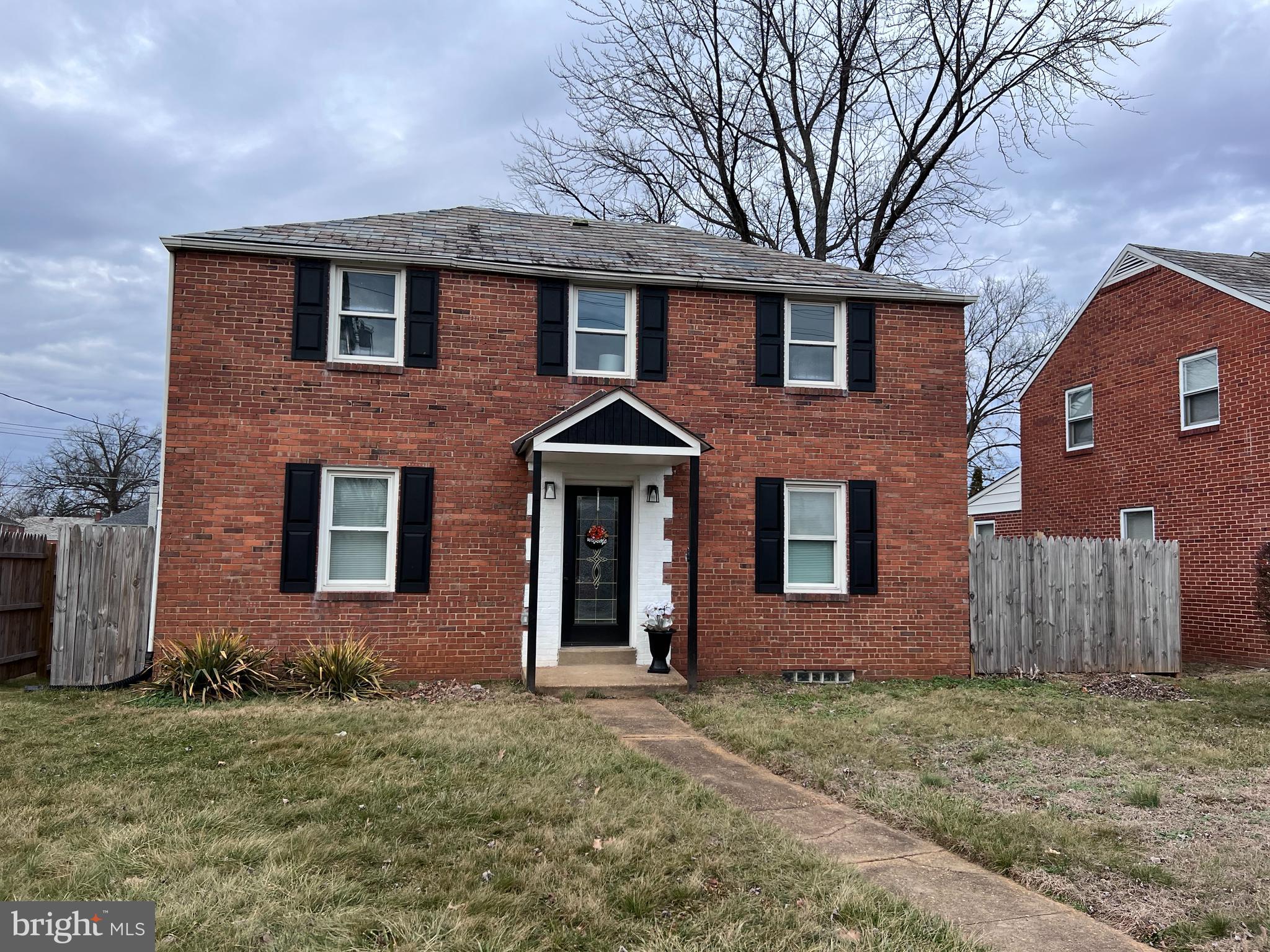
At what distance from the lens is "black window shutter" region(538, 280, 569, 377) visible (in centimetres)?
1066

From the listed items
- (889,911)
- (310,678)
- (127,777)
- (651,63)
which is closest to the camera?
(889,911)

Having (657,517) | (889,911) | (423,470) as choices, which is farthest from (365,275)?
(889,911)

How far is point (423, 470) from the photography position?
10148mm

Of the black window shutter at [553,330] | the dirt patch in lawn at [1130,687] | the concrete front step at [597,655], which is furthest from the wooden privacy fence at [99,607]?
the dirt patch in lawn at [1130,687]

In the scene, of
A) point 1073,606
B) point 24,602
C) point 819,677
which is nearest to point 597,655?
point 819,677

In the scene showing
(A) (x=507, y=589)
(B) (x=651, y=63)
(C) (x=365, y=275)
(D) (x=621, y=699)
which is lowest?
(D) (x=621, y=699)

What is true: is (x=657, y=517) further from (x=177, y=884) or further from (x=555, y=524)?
(x=177, y=884)

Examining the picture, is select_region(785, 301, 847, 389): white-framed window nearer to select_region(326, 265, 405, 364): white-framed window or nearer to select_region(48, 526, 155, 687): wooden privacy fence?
select_region(326, 265, 405, 364): white-framed window

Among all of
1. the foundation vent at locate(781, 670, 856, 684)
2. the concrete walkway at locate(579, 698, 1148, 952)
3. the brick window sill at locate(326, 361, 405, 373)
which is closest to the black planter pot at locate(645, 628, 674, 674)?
the foundation vent at locate(781, 670, 856, 684)

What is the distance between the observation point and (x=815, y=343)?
11.4m

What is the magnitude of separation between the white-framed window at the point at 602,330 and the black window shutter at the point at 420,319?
1698 mm

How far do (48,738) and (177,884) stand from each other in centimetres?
399

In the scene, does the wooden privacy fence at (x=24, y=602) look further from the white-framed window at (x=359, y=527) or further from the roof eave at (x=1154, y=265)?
the roof eave at (x=1154, y=265)

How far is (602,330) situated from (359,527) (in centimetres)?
387
